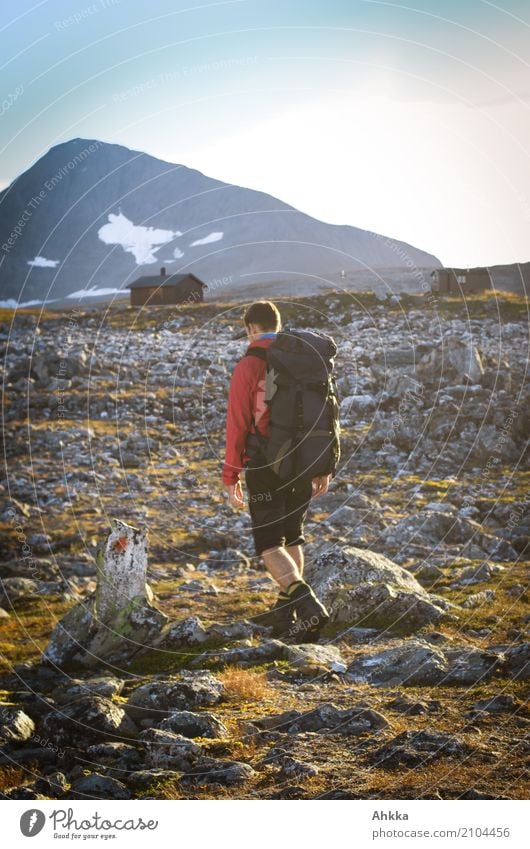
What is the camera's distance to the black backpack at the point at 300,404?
282 inches

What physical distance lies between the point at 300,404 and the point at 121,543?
2.59m

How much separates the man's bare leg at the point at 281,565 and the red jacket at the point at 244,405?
2.72 feet

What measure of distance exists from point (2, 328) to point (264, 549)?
26441mm

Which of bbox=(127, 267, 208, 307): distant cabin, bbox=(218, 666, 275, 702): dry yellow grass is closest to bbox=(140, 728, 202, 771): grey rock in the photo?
bbox=(218, 666, 275, 702): dry yellow grass

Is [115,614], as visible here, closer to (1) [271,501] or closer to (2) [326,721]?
(1) [271,501]

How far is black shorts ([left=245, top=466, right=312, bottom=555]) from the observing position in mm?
7423

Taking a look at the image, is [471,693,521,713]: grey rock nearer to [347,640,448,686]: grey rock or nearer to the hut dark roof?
[347,640,448,686]: grey rock

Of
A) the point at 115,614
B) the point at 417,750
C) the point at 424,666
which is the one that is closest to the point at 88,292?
the point at 115,614

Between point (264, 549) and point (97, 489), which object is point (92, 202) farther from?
point (264, 549)

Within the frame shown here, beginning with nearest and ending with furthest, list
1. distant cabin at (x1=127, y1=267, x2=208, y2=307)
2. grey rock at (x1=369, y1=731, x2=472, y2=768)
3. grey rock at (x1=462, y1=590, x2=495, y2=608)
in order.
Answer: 1. grey rock at (x1=369, y1=731, x2=472, y2=768)
2. grey rock at (x1=462, y1=590, x2=495, y2=608)
3. distant cabin at (x1=127, y1=267, x2=208, y2=307)

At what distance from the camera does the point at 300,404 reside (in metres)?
7.25

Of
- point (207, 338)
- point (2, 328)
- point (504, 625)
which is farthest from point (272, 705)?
point (2, 328)

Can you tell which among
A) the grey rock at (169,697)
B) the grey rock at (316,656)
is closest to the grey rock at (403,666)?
the grey rock at (316,656)

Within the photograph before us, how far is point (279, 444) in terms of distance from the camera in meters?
7.24
